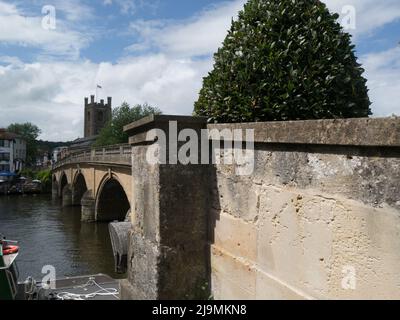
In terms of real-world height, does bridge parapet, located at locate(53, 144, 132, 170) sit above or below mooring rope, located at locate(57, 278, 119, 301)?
above

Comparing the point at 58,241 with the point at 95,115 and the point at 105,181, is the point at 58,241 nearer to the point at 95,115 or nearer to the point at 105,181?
the point at 105,181

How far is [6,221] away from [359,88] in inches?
1490

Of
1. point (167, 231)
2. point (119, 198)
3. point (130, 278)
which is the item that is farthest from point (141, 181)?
point (119, 198)

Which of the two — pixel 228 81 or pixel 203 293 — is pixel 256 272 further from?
pixel 228 81

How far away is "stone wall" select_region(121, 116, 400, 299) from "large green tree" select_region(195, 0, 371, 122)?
46 centimetres

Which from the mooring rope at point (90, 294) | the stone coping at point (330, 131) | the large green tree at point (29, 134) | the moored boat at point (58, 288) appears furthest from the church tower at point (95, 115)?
the stone coping at point (330, 131)

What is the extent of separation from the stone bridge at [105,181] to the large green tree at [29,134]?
189ft

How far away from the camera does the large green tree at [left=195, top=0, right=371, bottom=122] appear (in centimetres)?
400

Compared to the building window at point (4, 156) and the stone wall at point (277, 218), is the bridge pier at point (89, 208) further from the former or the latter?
the building window at point (4, 156)

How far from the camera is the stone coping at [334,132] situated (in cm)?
231

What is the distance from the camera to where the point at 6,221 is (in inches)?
1453

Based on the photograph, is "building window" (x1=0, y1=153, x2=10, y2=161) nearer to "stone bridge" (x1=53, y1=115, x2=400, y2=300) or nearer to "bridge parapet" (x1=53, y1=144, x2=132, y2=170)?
"bridge parapet" (x1=53, y1=144, x2=132, y2=170)

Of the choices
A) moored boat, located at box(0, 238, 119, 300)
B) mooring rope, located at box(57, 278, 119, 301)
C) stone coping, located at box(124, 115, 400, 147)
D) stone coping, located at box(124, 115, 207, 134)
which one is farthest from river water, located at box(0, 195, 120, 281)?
stone coping, located at box(124, 115, 400, 147)

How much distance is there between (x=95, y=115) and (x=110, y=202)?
73.3 metres
